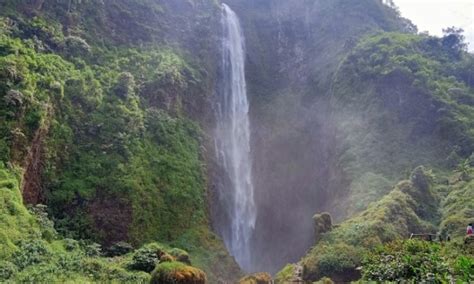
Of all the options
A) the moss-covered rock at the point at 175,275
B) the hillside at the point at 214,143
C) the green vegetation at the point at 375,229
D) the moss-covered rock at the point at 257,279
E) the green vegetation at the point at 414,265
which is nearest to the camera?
the green vegetation at the point at 414,265

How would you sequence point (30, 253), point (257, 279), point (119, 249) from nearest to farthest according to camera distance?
1. point (30, 253)
2. point (257, 279)
3. point (119, 249)

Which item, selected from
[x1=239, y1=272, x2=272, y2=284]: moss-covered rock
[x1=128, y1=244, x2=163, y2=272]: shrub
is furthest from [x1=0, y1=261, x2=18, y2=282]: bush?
[x1=239, y1=272, x2=272, y2=284]: moss-covered rock

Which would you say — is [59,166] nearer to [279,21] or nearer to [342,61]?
[342,61]

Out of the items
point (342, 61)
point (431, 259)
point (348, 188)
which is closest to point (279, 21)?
point (342, 61)

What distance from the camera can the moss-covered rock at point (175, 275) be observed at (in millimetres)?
17953

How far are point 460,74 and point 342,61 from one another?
12178 millimetres

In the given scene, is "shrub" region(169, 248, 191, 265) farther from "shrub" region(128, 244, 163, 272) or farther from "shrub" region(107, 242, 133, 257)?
"shrub" region(107, 242, 133, 257)

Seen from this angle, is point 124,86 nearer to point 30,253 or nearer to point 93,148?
point 93,148

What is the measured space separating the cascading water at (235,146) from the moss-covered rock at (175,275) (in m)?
17.5

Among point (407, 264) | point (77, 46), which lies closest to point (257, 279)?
point (407, 264)

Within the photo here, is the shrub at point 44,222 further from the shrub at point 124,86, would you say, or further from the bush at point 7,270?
the shrub at point 124,86

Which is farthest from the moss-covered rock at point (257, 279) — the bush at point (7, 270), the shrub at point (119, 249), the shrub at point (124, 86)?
the shrub at point (124, 86)

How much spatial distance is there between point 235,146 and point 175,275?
27267mm

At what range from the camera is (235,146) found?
44.8m
